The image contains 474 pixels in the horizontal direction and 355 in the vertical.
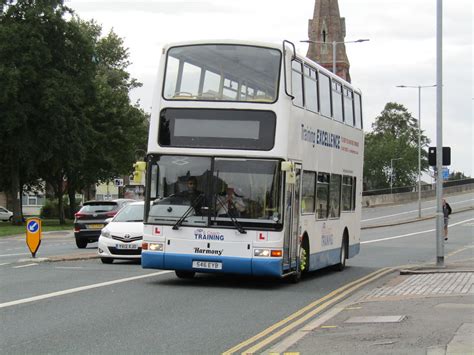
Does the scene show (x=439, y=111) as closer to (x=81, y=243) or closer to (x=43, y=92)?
(x=81, y=243)

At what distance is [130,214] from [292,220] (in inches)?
292

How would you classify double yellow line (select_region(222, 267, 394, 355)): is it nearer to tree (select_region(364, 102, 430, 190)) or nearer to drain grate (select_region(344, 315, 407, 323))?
drain grate (select_region(344, 315, 407, 323))

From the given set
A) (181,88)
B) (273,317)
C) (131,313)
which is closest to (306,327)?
(273,317)

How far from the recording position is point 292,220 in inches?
629

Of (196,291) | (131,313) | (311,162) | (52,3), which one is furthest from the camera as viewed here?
(52,3)

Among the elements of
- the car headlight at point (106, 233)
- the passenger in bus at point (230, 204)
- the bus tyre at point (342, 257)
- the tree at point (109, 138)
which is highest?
the tree at point (109, 138)

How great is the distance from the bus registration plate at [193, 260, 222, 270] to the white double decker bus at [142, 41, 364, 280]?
2 centimetres

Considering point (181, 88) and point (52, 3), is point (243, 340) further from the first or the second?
point (52, 3)

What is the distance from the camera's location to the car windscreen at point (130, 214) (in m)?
22.1

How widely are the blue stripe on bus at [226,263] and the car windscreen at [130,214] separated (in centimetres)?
640

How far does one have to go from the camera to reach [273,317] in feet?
39.4

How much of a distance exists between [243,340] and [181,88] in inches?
274

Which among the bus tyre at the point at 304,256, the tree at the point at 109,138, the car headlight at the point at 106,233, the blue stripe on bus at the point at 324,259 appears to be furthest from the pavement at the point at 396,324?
the tree at the point at 109,138

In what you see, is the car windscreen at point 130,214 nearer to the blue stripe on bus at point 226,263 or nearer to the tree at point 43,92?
the blue stripe on bus at point 226,263
